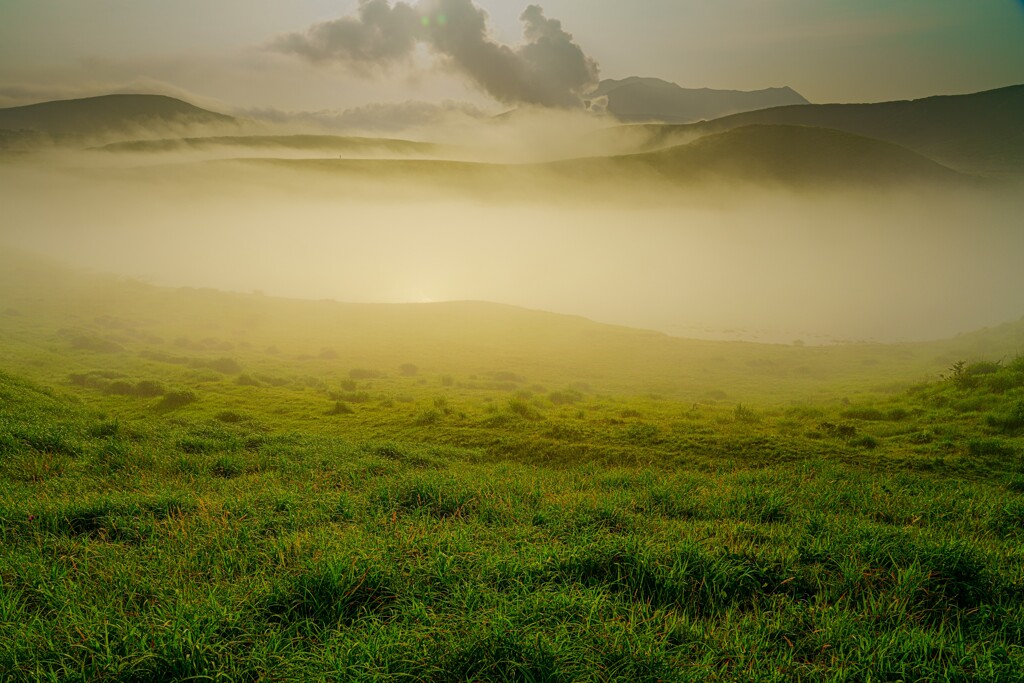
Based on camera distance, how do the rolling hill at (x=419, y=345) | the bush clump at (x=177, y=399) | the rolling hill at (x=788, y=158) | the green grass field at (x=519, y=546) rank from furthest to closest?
the rolling hill at (x=788, y=158)
the rolling hill at (x=419, y=345)
the bush clump at (x=177, y=399)
the green grass field at (x=519, y=546)

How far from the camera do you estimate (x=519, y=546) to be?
7.34 metres

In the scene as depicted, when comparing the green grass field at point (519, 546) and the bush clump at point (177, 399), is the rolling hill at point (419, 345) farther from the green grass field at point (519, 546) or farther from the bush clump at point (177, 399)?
the green grass field at point (519, 546)

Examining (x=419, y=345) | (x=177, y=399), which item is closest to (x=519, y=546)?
(x=177, y=399)

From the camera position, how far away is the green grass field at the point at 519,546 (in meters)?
4.67

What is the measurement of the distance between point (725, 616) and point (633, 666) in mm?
1948

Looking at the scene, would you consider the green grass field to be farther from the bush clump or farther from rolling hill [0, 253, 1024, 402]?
rolling hill [0, 253, 1024, 402]

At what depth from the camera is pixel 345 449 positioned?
15641 mm

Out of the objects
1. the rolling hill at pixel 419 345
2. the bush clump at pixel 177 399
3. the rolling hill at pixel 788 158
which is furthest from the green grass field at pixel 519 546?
the rolling hill at pixel 788 158

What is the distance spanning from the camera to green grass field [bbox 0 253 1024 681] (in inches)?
184

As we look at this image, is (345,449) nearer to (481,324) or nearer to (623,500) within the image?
(623,500)

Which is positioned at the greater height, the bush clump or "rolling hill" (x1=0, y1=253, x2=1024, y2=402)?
the bush clump

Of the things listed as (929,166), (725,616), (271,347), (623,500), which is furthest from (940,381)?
(929,166)

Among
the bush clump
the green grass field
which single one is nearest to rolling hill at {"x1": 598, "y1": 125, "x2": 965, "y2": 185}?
the bush clump

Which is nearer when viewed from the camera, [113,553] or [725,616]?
[725,616]
